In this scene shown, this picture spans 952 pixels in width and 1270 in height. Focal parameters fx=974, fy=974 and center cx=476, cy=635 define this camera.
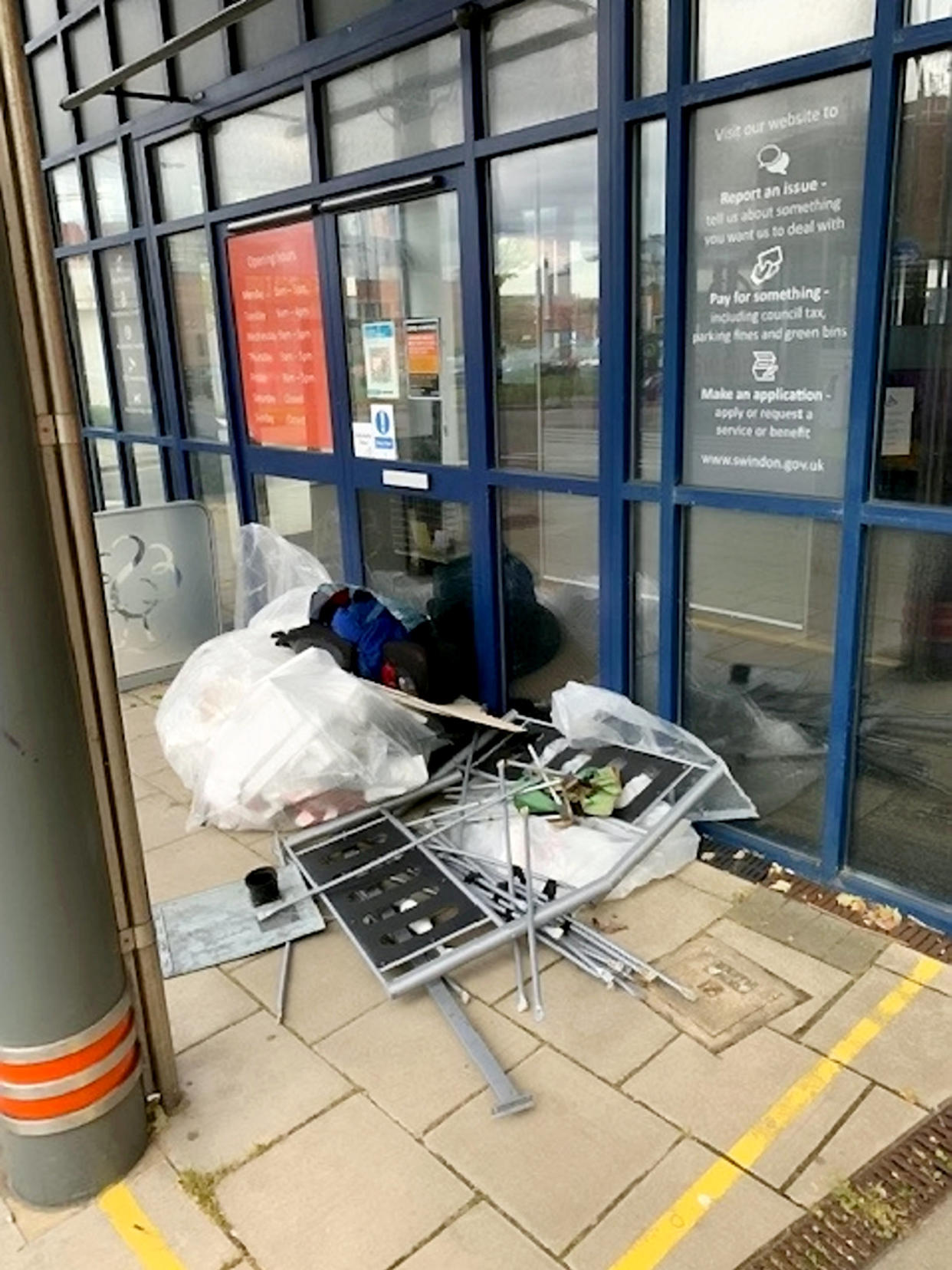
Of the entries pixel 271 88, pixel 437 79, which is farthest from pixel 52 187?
pixel 437 79

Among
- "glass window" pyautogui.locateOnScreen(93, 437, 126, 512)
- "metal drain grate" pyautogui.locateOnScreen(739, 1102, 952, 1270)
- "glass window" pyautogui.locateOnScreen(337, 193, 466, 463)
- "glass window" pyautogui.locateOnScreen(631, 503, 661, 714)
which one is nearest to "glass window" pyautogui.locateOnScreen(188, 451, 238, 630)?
"glass window" pyautogui.locateOnScreen(93, 437, 126, 512)

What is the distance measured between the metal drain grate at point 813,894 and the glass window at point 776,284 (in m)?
1.37

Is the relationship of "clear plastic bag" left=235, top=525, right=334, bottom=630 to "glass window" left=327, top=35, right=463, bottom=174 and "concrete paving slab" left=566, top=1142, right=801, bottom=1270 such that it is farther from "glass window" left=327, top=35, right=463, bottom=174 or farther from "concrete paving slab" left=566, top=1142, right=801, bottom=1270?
"concrete paving slab" left=566, top=1142, right=801, bottom=1270

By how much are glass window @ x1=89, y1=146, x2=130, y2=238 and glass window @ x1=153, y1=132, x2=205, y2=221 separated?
1.38 feet

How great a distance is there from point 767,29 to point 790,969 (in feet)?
9.55

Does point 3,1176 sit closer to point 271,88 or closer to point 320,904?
point 320,904

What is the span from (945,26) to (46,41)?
6.32 metres

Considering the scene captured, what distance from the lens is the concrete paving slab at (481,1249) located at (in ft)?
6.83

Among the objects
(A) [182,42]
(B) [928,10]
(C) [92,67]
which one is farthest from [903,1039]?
(C) [92,67]

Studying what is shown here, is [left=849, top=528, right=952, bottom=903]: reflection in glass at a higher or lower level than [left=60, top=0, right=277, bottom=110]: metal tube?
lower

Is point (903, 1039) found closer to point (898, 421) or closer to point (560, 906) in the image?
point (560, 906)

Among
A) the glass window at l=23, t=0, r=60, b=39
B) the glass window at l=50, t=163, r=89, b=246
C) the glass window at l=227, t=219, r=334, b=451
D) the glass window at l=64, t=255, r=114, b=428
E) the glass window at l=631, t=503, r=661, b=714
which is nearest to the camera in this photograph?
the glass window at l=631, t=503, r=661, b=714

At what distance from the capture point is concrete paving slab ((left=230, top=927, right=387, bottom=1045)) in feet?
9.44

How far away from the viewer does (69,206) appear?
7.17 metres
